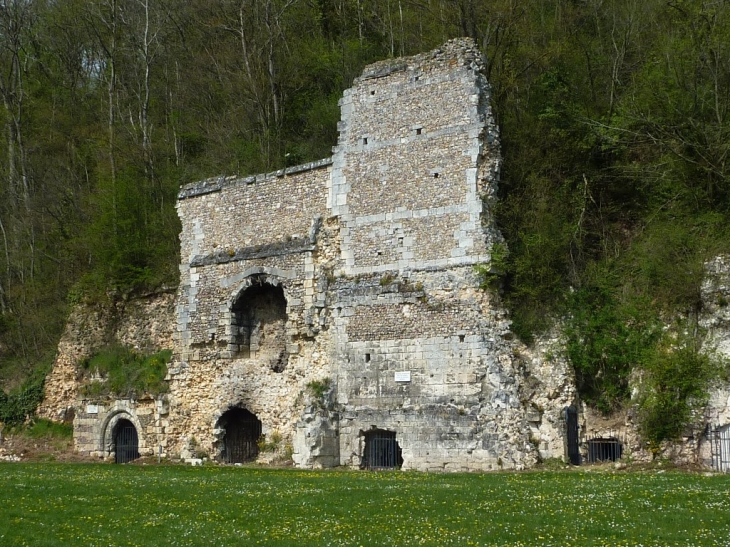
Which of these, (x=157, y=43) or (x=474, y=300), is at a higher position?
(x=157, y=43)

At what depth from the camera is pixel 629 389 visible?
18.1 m

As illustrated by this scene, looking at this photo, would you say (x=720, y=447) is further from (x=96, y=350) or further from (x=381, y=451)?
(x=96, y=350)

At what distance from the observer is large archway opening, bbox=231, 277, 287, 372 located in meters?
22.0

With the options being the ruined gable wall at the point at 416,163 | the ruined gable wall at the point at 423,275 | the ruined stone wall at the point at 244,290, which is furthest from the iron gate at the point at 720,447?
the ruined stone wall at the point at 244,290

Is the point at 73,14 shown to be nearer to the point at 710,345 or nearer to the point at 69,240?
the point at 69,240

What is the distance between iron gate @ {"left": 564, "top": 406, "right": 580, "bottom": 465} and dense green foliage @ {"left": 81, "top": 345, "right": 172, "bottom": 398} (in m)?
9.89

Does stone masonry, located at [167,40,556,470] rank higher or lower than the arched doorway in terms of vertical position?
higher

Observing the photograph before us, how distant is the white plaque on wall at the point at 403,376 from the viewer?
19.3 meters

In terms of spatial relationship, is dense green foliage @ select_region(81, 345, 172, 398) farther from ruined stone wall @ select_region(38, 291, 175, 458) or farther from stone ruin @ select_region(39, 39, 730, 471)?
stone ruin @ select_region(39, 39, 730, 471)

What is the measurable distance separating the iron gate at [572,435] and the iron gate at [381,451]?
10.9 ft

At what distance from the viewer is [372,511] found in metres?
12.1

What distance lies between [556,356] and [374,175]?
5.31 metres

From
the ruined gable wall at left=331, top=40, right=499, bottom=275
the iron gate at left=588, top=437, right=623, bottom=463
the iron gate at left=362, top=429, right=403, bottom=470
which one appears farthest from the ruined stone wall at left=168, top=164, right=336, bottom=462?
the iron gate at left=588, top=437, right=623, bottom=463

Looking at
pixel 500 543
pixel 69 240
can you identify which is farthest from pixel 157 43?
pixel 500 543
